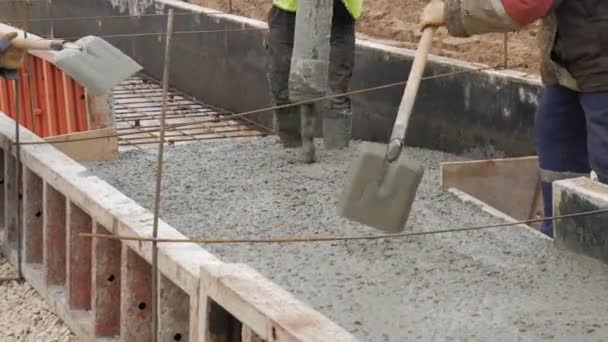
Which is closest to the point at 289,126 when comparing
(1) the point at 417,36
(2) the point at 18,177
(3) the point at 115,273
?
(2) the point at 18,177

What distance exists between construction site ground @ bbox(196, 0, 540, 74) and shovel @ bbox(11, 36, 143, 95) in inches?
120

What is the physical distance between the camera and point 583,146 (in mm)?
5246

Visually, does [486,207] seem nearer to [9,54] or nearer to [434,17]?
[434,17]

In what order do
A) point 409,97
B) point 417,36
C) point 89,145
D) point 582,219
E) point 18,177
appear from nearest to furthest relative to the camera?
point 409,97, point 582,219, point 18,177, point 89,145, point 417,36

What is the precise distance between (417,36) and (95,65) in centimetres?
497

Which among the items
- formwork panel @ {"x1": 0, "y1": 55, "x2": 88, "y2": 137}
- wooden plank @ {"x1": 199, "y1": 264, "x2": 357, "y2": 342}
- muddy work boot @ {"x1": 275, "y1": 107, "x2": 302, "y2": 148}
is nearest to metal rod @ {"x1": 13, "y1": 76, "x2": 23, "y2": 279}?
formwork panel @ {"x1": 0, "y1": 55, "x2": 88, "y2": 137}

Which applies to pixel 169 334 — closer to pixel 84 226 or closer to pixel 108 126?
pixel 84 226

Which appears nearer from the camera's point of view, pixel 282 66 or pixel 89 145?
pixel 89 145

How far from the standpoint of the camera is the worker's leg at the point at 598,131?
4738 mm

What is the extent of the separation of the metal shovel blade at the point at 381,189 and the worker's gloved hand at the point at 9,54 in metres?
2.00

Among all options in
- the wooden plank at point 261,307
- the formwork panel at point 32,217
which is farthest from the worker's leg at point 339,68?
the wooden plank at point 261,307

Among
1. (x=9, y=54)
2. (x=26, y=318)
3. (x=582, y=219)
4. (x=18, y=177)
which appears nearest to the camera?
(x=582, y=219)

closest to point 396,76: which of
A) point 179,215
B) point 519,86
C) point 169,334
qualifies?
point 519,86

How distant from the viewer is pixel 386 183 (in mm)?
4238
